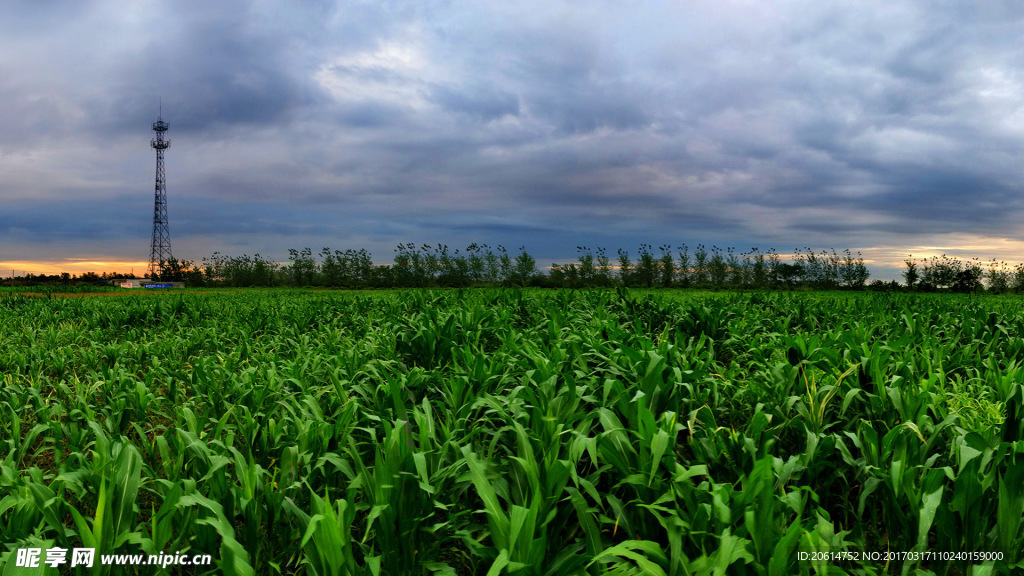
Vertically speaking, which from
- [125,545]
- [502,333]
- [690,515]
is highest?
[502,333]

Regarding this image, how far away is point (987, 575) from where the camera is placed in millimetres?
1473

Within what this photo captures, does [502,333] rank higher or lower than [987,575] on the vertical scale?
higher

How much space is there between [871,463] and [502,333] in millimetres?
3034

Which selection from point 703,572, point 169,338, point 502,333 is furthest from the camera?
point 169,338

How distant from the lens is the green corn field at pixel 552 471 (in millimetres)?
1573

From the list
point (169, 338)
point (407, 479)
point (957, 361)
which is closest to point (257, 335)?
point (169, 338)

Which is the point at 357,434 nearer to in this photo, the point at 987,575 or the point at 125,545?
the point at 125,545

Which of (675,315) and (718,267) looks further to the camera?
(718,267)

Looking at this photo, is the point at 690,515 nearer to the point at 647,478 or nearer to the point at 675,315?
the point at 647,478

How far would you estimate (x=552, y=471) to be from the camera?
1.71 m

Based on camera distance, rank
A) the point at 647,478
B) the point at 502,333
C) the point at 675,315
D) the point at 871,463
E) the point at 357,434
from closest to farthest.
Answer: the point at 647,478 → the point at 871,463 → the point at 357,434 → the point at 502,333 → the point at 675,315

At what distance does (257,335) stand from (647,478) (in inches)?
215

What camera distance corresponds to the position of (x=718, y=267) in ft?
77.6

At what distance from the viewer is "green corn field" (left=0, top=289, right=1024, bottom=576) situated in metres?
1.57
